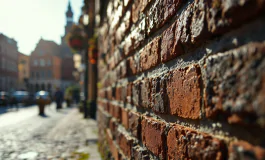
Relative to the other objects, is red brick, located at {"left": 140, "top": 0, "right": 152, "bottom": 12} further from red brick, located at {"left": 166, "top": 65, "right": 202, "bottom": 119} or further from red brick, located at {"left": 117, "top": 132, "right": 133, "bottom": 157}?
red brick, located at {"left": 117, "top": 132, "right": 133, "bottom": 157}

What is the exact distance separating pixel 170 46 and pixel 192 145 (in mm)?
376

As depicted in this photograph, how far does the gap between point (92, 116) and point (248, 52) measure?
9585 mm

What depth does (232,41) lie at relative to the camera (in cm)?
61

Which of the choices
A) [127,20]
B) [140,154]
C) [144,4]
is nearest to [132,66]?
[127,20]

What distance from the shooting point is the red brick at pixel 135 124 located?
1.46 meters

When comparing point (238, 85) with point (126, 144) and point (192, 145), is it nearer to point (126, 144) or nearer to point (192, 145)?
point (192, 145)

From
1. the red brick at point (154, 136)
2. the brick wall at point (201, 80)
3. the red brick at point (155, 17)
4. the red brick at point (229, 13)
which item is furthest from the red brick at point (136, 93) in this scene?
the red brick at point (229, 13)

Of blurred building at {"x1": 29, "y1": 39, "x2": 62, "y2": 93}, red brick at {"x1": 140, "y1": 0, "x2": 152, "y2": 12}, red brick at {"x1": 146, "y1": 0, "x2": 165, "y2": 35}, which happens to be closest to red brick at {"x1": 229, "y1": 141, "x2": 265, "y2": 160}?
red brick at {"x1": 146, "y1": 0, "x2": 165, "y2": 35}

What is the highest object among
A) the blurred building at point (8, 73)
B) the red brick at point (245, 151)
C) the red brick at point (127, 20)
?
the blurred building at point (8, 73)

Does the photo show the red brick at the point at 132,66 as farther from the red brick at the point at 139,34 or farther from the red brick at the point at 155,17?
the red brick at the point at 155,17

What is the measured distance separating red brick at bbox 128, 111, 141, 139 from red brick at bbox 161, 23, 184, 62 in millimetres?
477

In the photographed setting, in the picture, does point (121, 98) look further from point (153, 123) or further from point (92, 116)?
point (92, 116)

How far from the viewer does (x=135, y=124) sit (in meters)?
1.53

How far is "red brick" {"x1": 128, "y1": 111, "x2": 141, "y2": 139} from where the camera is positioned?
1.46 metres
